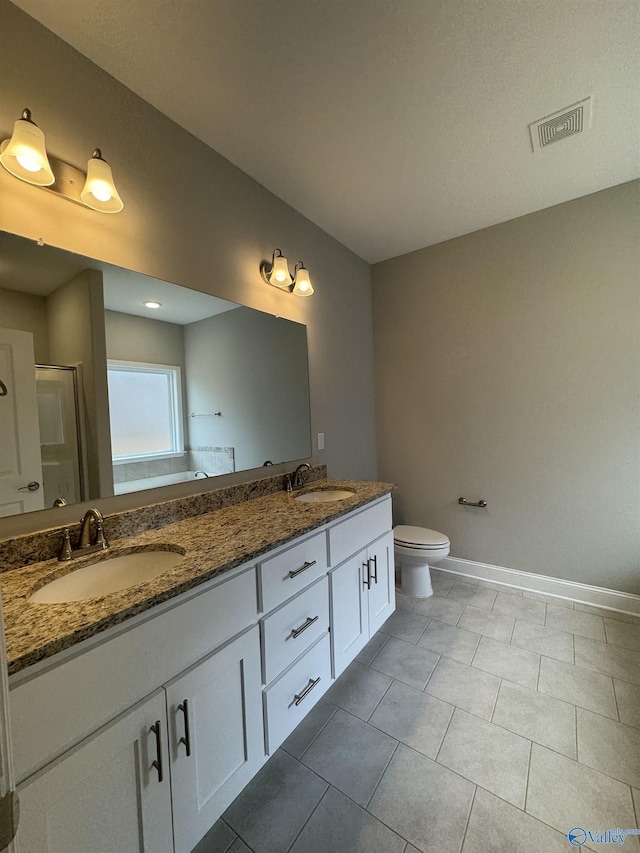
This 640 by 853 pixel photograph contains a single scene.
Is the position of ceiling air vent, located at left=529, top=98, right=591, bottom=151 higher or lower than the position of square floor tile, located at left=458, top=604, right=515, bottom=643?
higher

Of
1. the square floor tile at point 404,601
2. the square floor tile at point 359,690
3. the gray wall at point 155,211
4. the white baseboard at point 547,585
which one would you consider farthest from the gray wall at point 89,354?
the white baseboard at point 547,585

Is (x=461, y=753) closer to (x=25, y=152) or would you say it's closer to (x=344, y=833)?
(x=344, y=833)

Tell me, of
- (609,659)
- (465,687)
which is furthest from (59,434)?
(609,659)

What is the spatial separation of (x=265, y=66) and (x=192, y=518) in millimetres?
1765

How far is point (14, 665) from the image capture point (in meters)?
0.58

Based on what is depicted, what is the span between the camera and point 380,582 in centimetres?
187

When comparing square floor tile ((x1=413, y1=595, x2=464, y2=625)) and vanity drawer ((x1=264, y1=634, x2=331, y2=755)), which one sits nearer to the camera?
vanity drawer ((x1=264, y1=634, x2=331, y2=755))

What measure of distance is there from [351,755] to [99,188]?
2.19 metres

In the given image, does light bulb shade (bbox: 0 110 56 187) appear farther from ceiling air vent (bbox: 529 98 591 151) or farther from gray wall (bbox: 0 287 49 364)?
ceiling air vent (bbox: 529 98 591 151)

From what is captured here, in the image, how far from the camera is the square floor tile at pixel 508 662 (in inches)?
63.0

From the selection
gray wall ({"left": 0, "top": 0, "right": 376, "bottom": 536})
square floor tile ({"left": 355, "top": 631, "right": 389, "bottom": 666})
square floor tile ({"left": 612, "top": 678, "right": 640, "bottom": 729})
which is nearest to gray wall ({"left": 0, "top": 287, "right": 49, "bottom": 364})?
gray wall ({"left": 0, "top": 0, "right": 376, "bottom": 536})

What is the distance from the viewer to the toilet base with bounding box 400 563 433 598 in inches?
92.0

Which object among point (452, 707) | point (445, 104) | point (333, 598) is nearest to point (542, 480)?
point (452, 707)

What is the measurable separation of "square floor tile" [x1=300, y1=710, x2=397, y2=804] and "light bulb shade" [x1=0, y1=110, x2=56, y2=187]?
216 cm
